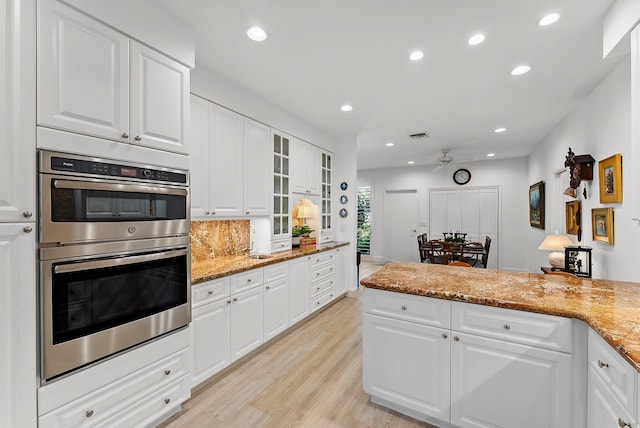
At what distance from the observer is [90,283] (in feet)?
4.87

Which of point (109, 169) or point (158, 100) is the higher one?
point (158, 100)

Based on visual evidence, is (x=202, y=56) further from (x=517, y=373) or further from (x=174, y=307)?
(x=517, y=373)

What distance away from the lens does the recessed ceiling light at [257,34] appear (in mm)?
2064

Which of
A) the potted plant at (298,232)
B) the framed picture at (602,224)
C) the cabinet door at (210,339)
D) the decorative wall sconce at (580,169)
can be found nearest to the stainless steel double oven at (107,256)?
the cabinet door at (210,339)

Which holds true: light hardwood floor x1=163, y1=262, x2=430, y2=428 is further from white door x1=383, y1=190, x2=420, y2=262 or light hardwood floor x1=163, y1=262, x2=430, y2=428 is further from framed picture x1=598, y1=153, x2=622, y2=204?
white door x1=383, y1=190, x2=420, y2=262

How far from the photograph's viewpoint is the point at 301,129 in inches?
161

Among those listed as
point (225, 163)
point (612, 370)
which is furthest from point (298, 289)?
point (612, 370)

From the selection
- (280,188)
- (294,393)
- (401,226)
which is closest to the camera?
(294,393)

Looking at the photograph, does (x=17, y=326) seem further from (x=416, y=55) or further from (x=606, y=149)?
(x=606, y=149)

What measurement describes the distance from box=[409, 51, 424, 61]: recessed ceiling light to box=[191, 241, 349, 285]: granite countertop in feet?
7.58

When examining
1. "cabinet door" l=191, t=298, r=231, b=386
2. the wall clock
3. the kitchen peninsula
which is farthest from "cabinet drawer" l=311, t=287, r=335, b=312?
A: the wall clock

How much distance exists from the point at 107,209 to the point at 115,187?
126mm

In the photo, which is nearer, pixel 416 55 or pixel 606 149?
pixel 416 55

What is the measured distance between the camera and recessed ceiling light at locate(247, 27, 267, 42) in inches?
81.3
